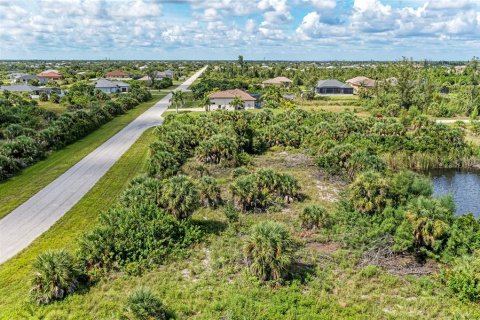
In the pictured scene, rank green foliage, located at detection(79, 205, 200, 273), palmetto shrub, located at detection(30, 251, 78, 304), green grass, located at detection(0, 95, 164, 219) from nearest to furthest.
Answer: palmetto shrub, located at detection(30, 251, 78, 304) → green foliage, located at detection(79, 205, 200, 273) → green grass, located at detection(0, 95, 164, 219)

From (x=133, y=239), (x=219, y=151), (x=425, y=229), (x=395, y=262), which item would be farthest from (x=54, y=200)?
(x=425, y=229)

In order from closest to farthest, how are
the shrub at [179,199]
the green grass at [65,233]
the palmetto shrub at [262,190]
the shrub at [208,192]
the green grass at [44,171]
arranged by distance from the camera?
the green grass at [65,233] < the shrub at [179,199] < the palmetto shrub at [262,190] < the shrub at [208,192] < the green grass at [44,171]

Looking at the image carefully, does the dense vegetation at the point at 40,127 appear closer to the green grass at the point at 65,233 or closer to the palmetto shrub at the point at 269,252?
the green grass at the point at 65,233

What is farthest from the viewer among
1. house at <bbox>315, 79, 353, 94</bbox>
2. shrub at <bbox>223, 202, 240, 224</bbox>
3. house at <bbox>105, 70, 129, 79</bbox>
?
house at <bbox>105, 70, 129, 79</bbox>

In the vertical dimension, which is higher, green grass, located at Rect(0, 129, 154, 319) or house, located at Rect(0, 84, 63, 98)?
house, located at Rect(0, 84, 63, 98)

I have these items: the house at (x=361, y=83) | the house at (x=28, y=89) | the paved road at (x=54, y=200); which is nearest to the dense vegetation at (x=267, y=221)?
the paved road at (x=54, y=200)

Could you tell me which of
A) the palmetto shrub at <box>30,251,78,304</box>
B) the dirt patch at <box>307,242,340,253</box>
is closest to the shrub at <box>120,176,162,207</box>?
the palmetto shrub at <box>30,251,78,304</box>

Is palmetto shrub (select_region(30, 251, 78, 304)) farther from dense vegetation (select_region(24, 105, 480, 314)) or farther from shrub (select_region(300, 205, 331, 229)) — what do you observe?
shrub (select_region(300, 205, 331, 229))
